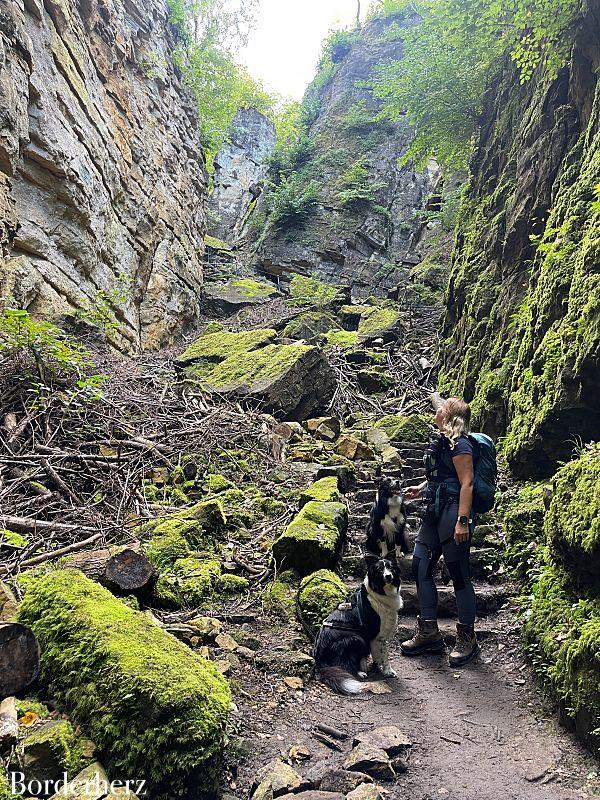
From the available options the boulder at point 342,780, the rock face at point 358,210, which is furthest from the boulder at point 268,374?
the rock face at point 358,210

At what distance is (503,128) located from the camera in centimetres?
959

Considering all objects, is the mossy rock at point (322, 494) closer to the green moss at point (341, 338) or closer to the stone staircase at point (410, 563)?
the stone staircase at point (410, 563)

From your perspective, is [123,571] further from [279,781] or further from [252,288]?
[252,288]

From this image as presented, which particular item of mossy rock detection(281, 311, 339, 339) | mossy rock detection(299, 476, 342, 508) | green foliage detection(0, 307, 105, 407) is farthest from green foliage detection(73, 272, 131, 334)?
mossy rock detection(299, 476, 342, 508)

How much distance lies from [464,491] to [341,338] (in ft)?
36.1

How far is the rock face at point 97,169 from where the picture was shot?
315 inches

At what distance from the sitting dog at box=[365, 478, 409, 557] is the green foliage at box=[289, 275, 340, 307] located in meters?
13.2

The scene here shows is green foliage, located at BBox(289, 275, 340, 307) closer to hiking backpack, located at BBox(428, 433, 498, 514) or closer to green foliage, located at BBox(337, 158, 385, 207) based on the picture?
green foliage, located at BBox(337, 158, 385, 207)

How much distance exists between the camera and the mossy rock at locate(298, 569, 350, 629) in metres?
4.30

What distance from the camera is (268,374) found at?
9.85 m

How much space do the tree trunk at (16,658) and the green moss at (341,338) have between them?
12.1m

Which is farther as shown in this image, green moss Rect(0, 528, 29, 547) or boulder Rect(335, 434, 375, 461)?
boulder Rect(335, 434, 375, 461)

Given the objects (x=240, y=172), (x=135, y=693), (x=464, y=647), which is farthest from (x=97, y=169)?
(x=240, y=172)

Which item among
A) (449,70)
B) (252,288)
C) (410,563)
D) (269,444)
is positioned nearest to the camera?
(410,563)
